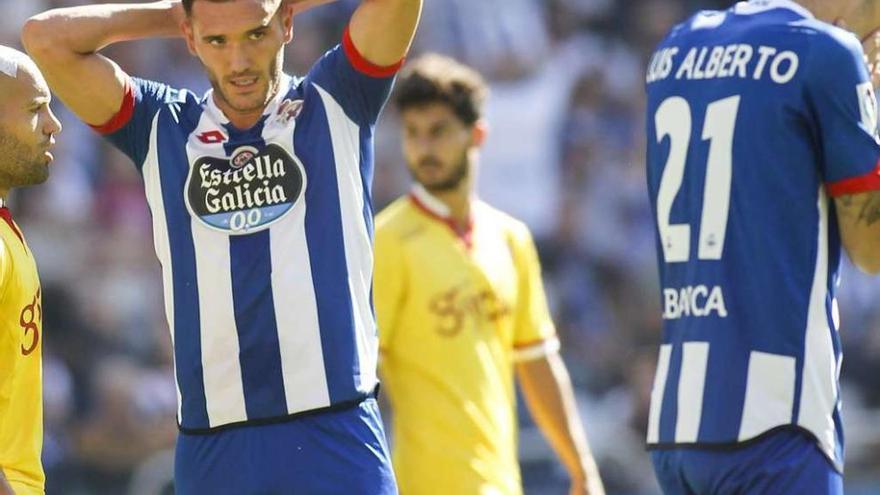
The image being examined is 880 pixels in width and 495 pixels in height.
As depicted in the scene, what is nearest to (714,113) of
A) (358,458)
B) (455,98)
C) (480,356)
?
(358,458)

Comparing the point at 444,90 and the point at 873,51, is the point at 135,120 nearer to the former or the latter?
the point at 873,51

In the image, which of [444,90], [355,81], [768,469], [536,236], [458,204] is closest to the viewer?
[768,469]

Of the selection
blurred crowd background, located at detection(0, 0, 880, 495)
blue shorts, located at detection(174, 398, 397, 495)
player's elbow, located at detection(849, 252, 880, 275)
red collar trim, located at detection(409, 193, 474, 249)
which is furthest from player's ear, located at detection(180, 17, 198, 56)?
blurred crowd background, located at detection(0, 0, 880, 495)

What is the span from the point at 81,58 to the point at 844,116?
2.43m

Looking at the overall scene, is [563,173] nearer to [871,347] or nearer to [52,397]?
[871,347]

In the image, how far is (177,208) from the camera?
214 inches

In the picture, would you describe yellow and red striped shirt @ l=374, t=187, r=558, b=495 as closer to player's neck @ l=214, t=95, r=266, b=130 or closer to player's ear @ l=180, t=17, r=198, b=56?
player's neck @ l=214, t=95, r=266, b=130

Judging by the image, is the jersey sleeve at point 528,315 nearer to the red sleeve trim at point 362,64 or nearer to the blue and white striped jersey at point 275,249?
the blue and white striped jersey at point 275,249

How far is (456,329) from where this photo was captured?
24.8 ft

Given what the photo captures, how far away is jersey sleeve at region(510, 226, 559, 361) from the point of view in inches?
312

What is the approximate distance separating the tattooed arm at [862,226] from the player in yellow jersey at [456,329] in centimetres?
291

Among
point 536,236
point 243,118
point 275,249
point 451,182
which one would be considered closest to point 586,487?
point 451,182

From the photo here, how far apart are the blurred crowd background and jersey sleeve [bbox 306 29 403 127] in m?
5.62

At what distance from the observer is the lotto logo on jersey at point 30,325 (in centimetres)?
536
